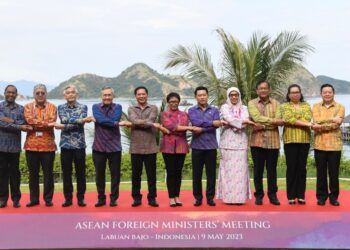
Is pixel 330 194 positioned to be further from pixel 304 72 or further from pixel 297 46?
pixel 304 72

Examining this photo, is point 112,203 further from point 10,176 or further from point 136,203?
point 10,176

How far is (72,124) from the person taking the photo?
579cm

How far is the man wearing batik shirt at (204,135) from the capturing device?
588cm

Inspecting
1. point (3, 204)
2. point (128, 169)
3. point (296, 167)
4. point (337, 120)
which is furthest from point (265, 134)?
point (128, 169)

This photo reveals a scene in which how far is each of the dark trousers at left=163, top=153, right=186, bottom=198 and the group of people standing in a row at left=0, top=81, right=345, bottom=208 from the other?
0.04 feet

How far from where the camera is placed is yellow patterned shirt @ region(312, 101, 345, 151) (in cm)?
582

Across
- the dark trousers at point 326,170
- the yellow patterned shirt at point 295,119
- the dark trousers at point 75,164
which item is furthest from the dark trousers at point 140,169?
the dark trousers at point 326,170

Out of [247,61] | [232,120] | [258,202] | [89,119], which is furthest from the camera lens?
[247,61]

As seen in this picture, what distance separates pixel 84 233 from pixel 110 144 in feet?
3.42

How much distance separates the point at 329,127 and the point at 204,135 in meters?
1.41

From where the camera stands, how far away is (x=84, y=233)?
542 centimetres

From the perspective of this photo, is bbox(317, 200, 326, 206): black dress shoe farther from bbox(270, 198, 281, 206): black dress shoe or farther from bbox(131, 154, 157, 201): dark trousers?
bbox(131, 154, 157, 201): dark trousers

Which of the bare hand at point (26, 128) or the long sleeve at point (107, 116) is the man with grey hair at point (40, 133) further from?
the long sleeve at point (107, 116)

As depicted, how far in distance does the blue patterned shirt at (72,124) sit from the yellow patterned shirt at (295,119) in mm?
2288
